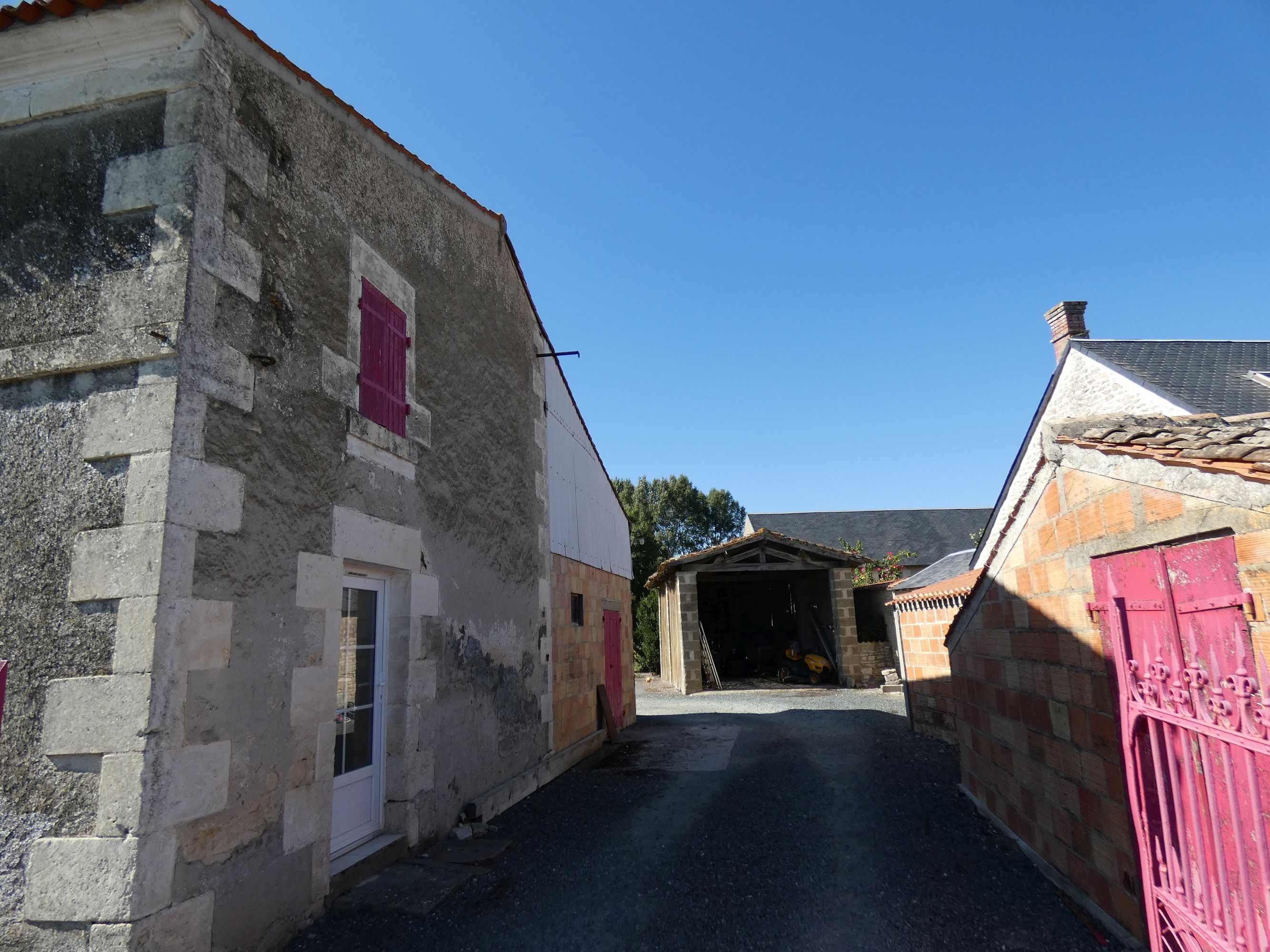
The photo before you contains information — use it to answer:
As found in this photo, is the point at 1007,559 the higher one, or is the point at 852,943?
the point at 1007,559

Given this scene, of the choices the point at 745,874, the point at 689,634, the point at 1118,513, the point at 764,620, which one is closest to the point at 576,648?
the point at 745,874

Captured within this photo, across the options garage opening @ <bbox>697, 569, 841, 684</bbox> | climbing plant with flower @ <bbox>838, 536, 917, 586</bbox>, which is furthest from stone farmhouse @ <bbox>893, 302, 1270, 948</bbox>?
garage opening @ <bbox>697, 569, 841, 684</bbox>

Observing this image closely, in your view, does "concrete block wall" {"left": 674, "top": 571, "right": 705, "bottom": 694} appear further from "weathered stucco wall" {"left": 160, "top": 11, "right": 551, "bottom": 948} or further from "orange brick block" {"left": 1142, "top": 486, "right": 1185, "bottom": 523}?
"orange brick block" {"left": 1142, "top": 486, "right": 1185, "bottom": 523}

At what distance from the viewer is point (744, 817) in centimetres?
600

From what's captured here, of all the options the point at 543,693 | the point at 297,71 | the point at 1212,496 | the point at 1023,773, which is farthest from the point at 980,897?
the point at 297,71

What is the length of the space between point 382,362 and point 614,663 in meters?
7.28

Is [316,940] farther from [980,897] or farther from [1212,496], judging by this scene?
[1212,496]

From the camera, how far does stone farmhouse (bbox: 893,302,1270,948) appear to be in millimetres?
2518

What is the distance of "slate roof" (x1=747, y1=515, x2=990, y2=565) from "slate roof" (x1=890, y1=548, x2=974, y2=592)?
1195cm

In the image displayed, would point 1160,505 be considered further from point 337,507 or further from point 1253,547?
point 337,507

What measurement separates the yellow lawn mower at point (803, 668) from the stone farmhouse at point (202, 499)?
48.7 feet

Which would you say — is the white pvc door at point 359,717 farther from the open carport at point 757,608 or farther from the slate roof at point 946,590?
the open carport at point 757,608

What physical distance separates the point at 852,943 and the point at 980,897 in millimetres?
1012

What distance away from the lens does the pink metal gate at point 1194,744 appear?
2.33 m
